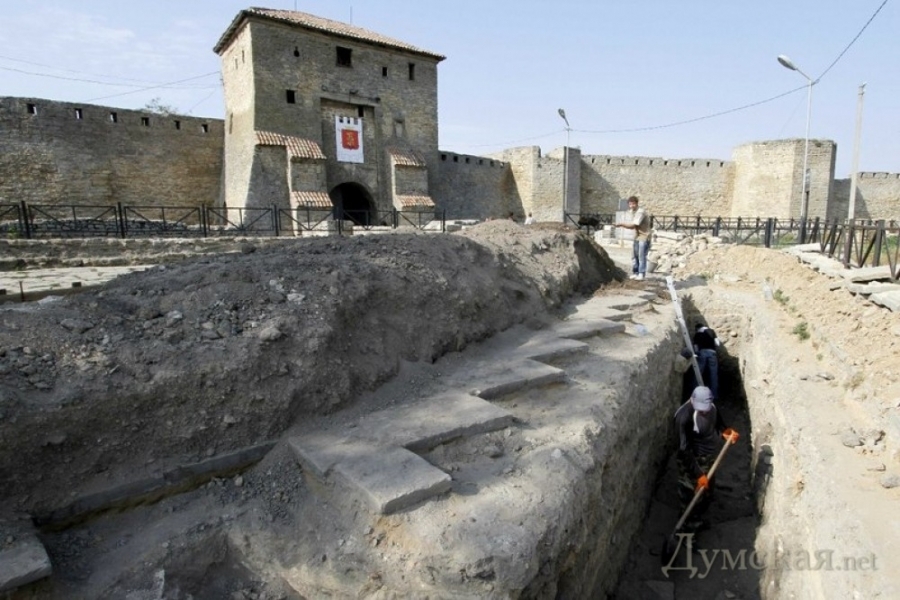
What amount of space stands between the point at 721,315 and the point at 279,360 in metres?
8.33

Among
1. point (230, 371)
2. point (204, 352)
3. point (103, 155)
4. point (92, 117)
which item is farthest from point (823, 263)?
point (92, 117)

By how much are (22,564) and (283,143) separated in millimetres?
17583

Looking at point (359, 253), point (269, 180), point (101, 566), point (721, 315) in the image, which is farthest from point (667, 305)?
point (269, 180)

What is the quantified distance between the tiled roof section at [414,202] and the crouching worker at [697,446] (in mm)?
15419

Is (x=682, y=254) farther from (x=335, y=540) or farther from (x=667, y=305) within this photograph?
(x=335, y=540)

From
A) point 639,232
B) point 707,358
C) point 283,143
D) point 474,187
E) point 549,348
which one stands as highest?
point 283,143

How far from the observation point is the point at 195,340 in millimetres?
3029

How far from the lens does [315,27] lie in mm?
18141

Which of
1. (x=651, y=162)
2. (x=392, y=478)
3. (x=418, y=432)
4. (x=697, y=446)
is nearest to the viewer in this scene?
(x=392, y=478)

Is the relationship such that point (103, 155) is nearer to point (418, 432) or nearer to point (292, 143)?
point (292, 143)

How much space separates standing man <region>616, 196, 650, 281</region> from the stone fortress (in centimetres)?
987

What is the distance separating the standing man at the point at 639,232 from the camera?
27.5 ft

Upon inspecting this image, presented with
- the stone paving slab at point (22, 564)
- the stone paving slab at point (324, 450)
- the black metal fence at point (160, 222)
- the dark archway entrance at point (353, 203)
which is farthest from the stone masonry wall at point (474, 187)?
the stone paving slab at point (22, 564)

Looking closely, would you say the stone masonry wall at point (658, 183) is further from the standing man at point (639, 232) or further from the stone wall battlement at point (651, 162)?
the standing man at point (639, 232)
